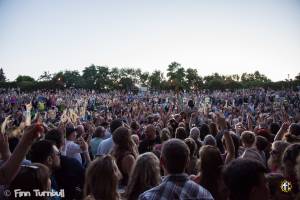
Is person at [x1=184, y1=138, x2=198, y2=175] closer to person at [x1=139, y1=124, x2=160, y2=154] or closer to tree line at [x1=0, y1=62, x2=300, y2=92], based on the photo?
person at [x1=139, y1=124, x2=160, y2=154]

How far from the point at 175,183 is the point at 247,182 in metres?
0.88

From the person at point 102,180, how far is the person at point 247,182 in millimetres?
1170

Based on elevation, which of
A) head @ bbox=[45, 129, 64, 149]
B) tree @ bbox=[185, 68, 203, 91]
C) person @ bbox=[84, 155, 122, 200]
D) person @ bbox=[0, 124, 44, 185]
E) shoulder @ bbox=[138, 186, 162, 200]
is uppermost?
tree @ bbox=[185, 68, 203, 91]

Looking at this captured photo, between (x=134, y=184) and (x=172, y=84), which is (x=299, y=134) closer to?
(x=134, y=184)

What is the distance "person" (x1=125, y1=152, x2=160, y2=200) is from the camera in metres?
3.79

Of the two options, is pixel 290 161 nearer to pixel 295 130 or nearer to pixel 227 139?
pixel 227 139

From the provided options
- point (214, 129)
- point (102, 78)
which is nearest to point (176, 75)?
point (102, 78)

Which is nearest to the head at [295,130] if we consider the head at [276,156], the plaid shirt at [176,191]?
the head at [276,156]

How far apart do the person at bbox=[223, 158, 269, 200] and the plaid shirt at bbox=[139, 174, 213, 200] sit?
2.05 ft

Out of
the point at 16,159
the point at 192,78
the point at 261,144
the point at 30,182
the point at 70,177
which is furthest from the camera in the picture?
the point at 192,78

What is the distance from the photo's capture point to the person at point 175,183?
331 cm

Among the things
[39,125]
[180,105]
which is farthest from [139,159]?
[180,105]

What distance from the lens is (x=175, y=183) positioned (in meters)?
3.39

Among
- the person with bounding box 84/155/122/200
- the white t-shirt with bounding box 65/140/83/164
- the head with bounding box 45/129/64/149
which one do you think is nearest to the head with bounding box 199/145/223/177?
the person with bounding box 84/155/122/200
